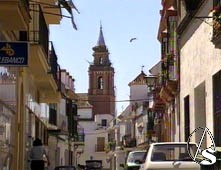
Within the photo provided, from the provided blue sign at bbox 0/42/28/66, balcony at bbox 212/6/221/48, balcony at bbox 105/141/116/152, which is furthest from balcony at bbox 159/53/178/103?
balcony at bbox 105/141/116/152

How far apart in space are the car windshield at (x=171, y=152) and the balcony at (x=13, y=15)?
173 inches

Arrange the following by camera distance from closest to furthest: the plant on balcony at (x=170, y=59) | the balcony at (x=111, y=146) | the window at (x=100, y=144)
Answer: the plant on balcony at (x=170, y=59) < the balcony at (x=111, y=146) < the window at (x=100, y=144)

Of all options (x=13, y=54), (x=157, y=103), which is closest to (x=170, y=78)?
(x=157, y=103)

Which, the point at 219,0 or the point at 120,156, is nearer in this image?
the point at 219,0

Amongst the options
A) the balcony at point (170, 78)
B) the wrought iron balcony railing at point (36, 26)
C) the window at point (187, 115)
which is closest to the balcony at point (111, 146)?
the balcony at point (170, 78)

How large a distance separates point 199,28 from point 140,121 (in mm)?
54172

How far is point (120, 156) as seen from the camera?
88.8 meters

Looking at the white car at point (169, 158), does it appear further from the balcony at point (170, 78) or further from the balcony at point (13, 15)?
the balcony at point (170, 78)

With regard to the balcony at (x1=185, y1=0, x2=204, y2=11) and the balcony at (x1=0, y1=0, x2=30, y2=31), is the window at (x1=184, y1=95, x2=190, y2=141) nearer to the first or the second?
the balcony at (x1=185, y1=0, x2=204, y2=11)

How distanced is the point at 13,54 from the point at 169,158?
14.7 feet

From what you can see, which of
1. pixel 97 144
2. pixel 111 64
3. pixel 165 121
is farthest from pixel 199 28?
pixel 111 64

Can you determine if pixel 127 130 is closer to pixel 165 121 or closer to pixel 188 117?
pixel 165 121

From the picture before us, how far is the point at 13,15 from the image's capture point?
1491 cm

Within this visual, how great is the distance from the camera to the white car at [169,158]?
15.2 meters
